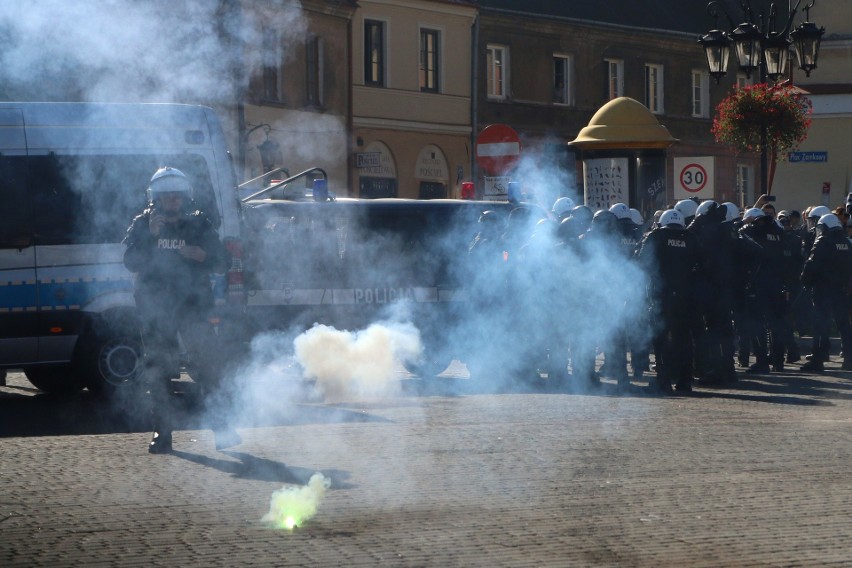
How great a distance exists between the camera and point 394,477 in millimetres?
8344

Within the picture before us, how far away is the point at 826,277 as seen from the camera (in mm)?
16656

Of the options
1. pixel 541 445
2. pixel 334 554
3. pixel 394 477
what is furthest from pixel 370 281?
pixel 334 554

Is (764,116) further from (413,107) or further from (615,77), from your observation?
(615,77)

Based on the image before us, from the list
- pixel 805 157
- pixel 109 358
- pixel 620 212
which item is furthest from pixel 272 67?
pixel 805 157

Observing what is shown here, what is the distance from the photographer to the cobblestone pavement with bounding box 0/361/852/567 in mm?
6457

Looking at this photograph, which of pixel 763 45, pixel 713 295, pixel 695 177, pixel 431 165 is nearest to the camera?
pixel 713 295

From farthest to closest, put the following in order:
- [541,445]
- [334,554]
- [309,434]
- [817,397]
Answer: [817,397]
[309,434]
[541,445]
[334,554]

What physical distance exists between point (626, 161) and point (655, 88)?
25.2 m

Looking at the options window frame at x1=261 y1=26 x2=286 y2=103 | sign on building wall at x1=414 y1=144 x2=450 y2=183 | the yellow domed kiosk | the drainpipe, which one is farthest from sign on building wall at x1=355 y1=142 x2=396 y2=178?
window frame at x1=261 y1=26 x2=286 y2=103

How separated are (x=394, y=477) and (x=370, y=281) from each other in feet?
21.1

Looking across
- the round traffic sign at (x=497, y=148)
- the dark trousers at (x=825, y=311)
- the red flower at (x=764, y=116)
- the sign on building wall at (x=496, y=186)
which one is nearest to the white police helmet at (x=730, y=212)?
the dark trousers at (x=825, y=311)

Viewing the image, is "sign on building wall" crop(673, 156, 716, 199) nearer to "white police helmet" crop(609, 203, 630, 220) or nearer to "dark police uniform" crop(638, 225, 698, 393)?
"white police helmet" crop(609, 203, 630, 220)

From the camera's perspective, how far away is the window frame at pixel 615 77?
43906 millimetres

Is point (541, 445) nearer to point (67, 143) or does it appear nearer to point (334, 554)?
point (334, 554)
